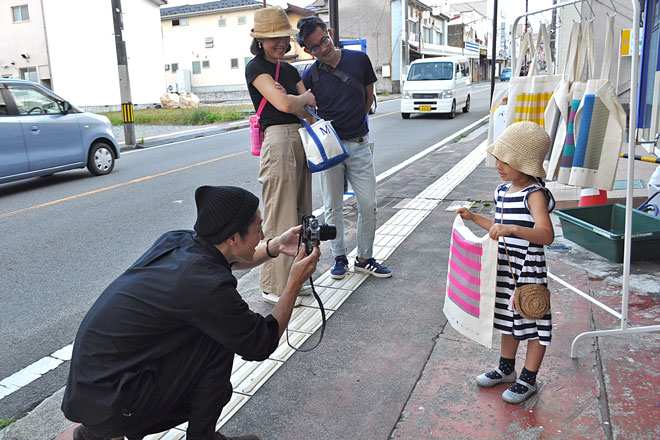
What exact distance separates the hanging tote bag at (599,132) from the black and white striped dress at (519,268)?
1001mm

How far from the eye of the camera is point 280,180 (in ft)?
12.4

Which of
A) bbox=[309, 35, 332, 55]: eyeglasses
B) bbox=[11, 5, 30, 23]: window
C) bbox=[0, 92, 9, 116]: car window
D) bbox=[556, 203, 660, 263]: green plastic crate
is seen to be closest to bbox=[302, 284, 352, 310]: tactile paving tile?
bbox=[309, 35, 332, 55]: eyeglasses

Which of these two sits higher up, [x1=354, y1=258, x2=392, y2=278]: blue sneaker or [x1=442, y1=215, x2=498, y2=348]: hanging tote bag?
[x1=442, y1=215, x2=498, y2=348]: hanging tote bag

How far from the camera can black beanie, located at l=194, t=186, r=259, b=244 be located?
6.97ft

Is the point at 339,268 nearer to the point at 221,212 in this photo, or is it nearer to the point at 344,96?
the point at 344,96

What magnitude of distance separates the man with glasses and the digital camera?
1.79 m

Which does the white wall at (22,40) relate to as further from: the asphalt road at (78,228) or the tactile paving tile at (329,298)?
the tactile paving tile at (329,298)

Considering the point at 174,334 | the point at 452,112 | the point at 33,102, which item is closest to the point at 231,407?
the point at 174,334

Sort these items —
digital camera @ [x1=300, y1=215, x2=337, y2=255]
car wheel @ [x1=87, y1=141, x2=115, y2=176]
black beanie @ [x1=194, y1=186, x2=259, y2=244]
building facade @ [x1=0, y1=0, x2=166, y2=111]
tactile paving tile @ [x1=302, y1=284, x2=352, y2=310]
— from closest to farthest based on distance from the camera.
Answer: black beanie @ [x1=194, y1=186, x2=259, y2=244], digital camera @ [x1=300, y1=215, x2=337, y2=255], tactile paving tile @ [x1=302, y1=284, x2=352, y2=310], car wheel @ [x1=87, y1=141, x2=115, y2=176], building facade @ [x1=0, y1=0, x2=166, y2=111]

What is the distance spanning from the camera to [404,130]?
52.4 ft

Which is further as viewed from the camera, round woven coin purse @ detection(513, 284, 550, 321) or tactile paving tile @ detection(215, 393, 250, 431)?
tactile paving tile @ detection(215, 393, 250, 431)

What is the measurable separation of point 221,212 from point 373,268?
8.12ft

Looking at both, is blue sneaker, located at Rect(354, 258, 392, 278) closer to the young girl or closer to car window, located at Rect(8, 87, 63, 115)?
the young girl

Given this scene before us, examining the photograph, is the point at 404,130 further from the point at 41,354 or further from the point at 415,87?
the point at 41,354
